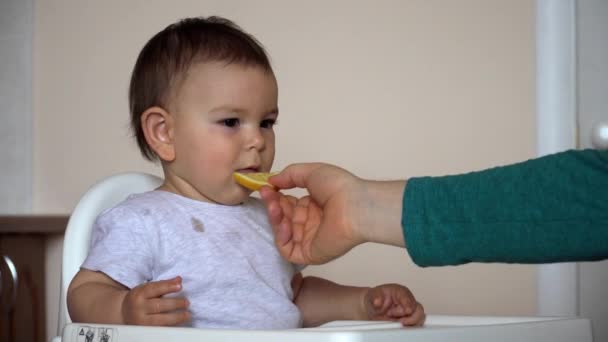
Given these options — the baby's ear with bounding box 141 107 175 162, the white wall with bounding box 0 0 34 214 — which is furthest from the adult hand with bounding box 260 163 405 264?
the white wall with bounding box 0 0 34 214

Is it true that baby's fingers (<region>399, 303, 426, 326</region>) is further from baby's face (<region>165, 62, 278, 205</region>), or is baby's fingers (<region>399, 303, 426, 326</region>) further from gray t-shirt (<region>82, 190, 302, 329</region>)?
baby's face (<region>165, 62, 278, 205</region>)

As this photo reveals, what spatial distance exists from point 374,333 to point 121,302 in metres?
0.34

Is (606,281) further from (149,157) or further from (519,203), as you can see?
(519,203)

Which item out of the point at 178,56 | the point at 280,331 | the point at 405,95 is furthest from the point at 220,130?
the point at 405,95

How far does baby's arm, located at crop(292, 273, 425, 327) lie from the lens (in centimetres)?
97

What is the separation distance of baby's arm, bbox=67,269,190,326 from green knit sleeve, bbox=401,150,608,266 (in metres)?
0.26

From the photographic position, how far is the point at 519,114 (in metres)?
1.75

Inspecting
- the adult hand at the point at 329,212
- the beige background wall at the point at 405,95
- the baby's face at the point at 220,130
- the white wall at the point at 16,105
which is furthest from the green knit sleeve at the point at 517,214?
the white wall at the point at 16,105

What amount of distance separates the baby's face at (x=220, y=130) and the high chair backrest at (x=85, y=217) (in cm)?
8

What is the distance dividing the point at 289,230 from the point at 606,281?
1.04 m

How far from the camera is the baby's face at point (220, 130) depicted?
3.44ft

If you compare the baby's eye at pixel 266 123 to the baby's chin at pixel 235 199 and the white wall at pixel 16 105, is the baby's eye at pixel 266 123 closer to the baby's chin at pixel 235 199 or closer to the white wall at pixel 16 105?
the baby's chin at pixel 235 199

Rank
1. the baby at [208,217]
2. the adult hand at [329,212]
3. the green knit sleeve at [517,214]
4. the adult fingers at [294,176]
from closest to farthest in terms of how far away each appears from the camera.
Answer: the green knit sleeve at [517,214], the adult hand at [329,212], the adult fingers at [294,176], the baby at [208,217]

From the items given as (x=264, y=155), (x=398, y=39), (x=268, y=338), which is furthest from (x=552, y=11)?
(x=268, y=338)
